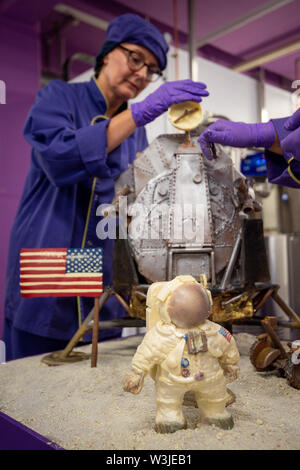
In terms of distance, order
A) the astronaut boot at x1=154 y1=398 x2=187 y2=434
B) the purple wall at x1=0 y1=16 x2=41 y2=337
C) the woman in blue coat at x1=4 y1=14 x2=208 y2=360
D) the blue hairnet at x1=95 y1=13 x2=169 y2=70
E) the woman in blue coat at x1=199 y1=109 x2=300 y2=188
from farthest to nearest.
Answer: the purple wall at x1=0 y1=16 x2=41 y2=337
the blue hairnet at x1=95 y1=13 x2=169 y2=70
the woman in blue coat at x1=4 y1=14 x2=208 y2=360
the woman in blue coat at x1=199 y1=109 x2=300 y2=188
the astronaut boot at x1=154 y1=398 x2=187 y2=434

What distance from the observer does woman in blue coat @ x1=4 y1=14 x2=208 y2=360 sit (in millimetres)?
1493

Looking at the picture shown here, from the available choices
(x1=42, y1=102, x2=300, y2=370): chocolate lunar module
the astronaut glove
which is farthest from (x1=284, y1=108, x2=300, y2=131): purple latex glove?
the astronaut glove

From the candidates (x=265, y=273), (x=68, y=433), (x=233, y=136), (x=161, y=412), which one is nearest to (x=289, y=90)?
(x=233, y=136)

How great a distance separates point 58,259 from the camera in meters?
1.39

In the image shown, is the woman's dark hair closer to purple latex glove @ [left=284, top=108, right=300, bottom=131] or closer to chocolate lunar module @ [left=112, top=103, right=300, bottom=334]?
chocolate lunar module @ [left=112, top=103, right=300, bottom=334]

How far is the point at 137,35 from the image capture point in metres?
1.65

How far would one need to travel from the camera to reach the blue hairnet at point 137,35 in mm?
1651

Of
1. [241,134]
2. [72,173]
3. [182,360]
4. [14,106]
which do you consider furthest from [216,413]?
[14,106]

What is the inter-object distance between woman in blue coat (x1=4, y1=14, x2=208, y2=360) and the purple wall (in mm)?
→ 701
